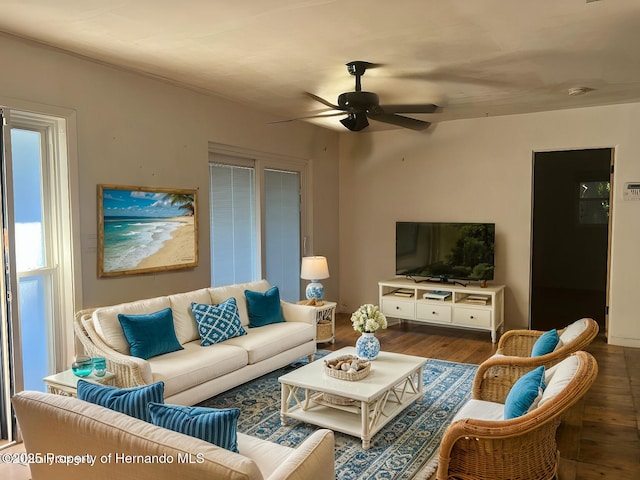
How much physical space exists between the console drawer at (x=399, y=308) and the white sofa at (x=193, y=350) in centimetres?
178

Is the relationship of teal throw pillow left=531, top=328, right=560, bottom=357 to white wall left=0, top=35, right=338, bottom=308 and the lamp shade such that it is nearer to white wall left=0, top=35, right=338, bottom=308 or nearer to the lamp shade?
the lamp shade

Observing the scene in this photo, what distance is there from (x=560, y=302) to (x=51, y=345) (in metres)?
6.32

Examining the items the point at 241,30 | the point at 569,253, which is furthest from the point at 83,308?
the point at 569,253

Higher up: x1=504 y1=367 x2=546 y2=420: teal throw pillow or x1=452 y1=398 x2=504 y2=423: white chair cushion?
x1=504 y1=367 x2=546 y2=420: teal throw pillow

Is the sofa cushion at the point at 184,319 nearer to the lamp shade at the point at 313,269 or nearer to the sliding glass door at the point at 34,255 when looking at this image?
the sliding glass door at the point at 34,255

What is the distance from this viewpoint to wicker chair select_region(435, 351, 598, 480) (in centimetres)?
204

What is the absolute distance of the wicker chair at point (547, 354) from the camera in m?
2.82

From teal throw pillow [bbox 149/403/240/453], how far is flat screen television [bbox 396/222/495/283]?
4637mm

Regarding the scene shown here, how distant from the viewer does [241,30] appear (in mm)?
3123

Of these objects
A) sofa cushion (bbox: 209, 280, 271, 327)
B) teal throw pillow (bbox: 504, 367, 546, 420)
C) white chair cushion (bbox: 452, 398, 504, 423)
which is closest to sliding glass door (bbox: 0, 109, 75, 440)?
sofa cushion (bbox: 209, 280, 271, 327)

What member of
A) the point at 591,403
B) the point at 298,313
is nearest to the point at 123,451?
the point at 298,313

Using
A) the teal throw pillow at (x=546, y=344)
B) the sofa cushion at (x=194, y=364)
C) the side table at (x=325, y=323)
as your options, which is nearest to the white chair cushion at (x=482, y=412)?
the teal throw pillow at (x=546, y=344)

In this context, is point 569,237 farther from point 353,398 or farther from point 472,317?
point 353,398

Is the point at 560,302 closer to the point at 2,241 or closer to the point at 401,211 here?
the point at 401,211
